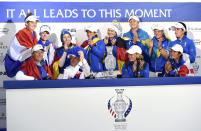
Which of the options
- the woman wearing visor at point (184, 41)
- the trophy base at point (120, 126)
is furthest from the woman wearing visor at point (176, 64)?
the trophy base at point (120, 126)

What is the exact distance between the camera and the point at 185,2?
5.73 m

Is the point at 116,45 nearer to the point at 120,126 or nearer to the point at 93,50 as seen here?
the point at 93,50

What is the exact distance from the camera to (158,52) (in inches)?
220

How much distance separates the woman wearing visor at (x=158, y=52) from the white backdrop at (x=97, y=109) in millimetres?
1266

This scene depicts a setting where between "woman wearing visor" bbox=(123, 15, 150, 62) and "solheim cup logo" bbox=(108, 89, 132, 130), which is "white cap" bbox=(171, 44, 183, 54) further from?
"solheim cup logo" bbox=(108, 89, 132, 130)

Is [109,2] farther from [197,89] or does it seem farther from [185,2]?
[197,89]

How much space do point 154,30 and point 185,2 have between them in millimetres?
899

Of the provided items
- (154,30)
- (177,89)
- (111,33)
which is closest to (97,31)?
(111,33)

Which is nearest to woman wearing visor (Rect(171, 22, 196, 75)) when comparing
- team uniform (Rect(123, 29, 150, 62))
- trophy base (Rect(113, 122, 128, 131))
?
team uniform (Rect(123, 29, 150, 62))

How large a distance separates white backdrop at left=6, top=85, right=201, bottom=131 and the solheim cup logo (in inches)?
2.1

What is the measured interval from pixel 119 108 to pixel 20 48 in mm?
2250

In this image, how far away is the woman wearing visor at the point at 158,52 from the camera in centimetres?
555

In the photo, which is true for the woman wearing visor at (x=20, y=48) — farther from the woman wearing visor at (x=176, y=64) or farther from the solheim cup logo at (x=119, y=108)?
the woman wearing visor at (x=176, y=64)

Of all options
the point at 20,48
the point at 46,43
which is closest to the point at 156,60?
the point at 46,43
